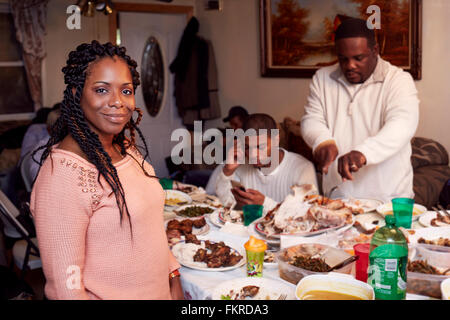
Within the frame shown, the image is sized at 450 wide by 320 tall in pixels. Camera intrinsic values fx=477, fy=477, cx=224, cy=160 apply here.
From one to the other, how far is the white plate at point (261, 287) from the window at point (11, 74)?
14.7 ft

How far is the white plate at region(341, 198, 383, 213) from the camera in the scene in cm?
214

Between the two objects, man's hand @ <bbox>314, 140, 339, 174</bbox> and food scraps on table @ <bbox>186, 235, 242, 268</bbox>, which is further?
man's hand @ <bbox>314, 140, 339, 174</bbox>

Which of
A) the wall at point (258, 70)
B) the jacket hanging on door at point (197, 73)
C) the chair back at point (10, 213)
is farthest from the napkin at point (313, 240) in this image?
the jacket hanging on door at point (197, 73)

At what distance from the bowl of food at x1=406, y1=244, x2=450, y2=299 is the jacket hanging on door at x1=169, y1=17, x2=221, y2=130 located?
166 inches

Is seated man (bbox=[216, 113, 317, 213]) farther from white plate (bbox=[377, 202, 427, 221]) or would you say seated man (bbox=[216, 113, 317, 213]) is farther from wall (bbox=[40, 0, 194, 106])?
wall (bbox=[40, 0, 194, 106])

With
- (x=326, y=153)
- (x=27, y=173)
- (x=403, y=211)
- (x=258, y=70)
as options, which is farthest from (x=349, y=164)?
(x=258, y=70)

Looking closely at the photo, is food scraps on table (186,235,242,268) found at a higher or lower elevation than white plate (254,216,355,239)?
lower

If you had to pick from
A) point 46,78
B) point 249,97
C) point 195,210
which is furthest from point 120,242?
point 46,78

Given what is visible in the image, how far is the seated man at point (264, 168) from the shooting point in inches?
99.9

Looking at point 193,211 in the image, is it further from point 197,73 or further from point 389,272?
point 197,73

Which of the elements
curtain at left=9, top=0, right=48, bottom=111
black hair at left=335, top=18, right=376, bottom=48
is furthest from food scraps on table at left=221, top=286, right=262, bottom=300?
curtain at left=9, top=0, right=48, bottom=111

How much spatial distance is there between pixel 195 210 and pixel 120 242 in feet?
3.53

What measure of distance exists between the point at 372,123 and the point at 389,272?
1407 mm
